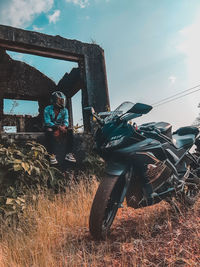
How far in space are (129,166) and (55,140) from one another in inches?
94.4

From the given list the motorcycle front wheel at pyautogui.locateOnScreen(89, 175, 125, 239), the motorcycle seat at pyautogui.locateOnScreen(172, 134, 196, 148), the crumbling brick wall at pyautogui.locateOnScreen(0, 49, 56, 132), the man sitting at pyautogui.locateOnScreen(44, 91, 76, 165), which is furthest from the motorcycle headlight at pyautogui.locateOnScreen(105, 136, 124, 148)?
the crumbling brick wall at pyautogui.locateOnScreen(0, 49, 56, 132)

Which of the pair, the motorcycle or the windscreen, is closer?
the motorcycle

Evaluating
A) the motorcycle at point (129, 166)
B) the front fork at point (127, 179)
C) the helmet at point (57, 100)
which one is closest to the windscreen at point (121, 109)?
the motorcycle at point (129, 166)

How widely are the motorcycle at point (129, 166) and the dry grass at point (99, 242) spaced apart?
25 centimetres

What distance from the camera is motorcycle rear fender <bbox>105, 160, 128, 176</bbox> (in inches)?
81.3

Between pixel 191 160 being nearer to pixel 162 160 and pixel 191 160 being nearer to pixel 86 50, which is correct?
pixel 162 160

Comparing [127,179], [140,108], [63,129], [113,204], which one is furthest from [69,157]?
[140,108]

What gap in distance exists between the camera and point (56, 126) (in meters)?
4.32

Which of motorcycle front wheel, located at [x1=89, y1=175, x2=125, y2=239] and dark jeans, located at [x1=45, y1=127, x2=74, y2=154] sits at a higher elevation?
dark jeans, located at [x1=45, y1=127, x2=74, y2=154]

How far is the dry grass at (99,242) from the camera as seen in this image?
68.1 inches

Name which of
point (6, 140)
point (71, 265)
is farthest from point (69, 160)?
point (71, 265)

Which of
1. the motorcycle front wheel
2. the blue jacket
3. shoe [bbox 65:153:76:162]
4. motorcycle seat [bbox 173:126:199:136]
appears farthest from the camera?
the blue jacket

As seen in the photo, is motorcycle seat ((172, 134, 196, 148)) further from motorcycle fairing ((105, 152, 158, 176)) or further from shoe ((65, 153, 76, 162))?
shoe ((65, 153, 76, 162))

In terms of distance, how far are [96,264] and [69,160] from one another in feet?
8.51
